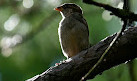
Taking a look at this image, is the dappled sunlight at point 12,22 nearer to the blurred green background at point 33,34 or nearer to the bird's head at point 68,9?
the blurred green background at point 33,34

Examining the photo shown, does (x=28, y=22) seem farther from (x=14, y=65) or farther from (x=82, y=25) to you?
(x=82, y=25)

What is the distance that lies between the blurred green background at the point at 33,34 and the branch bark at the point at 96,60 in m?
2.42

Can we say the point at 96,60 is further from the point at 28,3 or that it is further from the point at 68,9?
the point at 28,3

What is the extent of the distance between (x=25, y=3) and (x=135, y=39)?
3.35 meters

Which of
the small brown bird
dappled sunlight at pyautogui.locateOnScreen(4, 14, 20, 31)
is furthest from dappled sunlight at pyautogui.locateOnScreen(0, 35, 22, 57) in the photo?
the small brown bird

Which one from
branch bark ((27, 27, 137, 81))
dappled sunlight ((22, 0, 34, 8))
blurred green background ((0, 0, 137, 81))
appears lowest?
blurred green background ((0, 0, 137, 81))

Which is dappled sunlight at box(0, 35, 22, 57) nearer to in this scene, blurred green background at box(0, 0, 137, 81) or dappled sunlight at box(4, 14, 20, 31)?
blurred green background at box(0, 0, 137, 81)

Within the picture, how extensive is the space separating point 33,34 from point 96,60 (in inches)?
106

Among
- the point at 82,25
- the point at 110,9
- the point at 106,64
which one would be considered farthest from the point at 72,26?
the point at 110,9

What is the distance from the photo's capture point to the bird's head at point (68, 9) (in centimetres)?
505

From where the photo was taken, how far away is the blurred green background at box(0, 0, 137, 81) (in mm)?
5512

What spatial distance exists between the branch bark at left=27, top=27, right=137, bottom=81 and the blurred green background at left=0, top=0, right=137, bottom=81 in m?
2.42

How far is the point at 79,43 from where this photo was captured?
4336mm

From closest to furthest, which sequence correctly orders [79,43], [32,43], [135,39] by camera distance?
[135,39]
[79,43]
[32,43]
